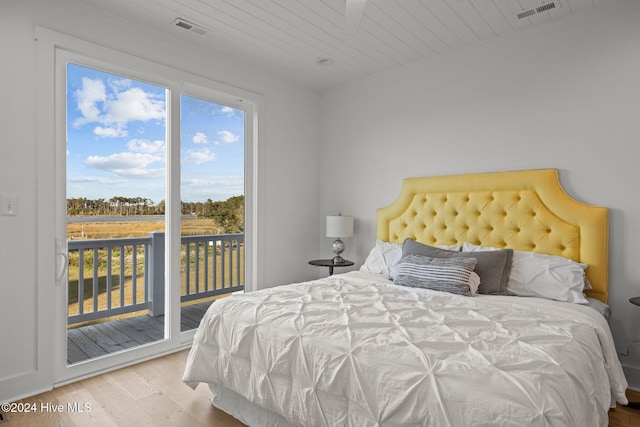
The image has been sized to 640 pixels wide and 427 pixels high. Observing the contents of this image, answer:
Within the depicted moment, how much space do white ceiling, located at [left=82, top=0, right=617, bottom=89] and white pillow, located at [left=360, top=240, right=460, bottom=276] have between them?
174 centimetres

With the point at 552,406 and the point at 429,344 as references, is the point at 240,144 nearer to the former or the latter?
the point at 429,344

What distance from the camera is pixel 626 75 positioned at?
2.61m

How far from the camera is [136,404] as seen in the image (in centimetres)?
235

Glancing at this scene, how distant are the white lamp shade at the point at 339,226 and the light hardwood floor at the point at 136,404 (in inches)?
74.4

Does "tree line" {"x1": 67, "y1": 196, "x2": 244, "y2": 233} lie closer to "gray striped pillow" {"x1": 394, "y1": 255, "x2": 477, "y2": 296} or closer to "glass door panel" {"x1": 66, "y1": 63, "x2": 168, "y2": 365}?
"glass door panel" {"x1": 66, "y1": 63, "x2": 168, "y2": 365}

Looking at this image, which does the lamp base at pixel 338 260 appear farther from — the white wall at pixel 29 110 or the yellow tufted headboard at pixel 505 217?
the white wall at pixel 29 110

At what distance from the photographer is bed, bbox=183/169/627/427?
1343 millimetres

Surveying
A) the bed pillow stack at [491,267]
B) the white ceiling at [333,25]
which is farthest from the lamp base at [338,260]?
the white ceiling at [333,25]

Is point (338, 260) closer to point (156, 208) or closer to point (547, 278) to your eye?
point (156, 208)

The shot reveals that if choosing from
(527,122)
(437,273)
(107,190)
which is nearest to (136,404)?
(107,190)

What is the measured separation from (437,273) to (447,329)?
898mm

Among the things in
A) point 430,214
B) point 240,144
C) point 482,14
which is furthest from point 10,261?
point 482,14

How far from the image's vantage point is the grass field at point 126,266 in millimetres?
3270

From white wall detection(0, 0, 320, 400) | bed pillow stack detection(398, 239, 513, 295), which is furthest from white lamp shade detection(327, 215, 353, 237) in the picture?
bed pillow stack detection(398, 239, 513, 295)
